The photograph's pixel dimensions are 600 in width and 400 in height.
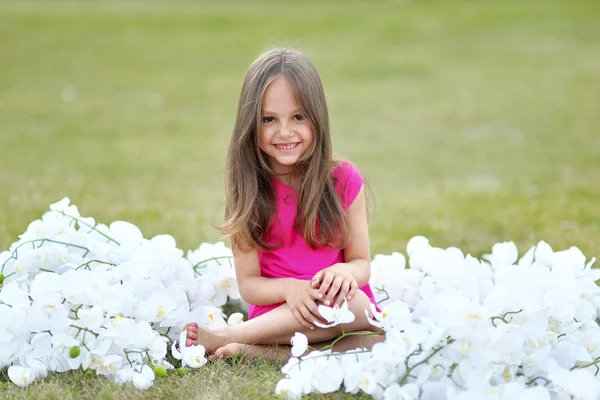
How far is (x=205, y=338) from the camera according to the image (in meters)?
2.85

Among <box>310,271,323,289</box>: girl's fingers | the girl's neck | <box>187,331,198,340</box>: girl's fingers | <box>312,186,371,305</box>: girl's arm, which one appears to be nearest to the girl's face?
the girl's neck

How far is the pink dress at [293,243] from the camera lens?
3039 mm

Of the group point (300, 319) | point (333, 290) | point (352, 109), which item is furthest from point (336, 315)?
point (352, 109)

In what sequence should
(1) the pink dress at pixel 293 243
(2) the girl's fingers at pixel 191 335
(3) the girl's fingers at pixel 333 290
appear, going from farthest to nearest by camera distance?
(1) the pink dress at pixel 293 243 → (2) the girl's fingers at pixel 191 335 → (3) the girl's fingers at pixel 333 290

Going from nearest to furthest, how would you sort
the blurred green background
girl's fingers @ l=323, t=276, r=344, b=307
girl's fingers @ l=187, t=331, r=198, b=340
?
girl's fingers @ l=323, t=276, r=344, b=307, girl's fingers @ l=187, t=331, r=198, b=340, the blurred green background

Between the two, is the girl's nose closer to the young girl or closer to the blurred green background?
the young girl

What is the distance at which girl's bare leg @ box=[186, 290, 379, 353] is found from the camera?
2832 mm

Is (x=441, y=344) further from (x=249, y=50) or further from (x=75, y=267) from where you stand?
(x=249, y=50)

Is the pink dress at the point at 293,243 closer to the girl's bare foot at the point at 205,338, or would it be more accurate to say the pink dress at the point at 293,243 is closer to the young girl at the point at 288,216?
the young girl at the point at 288,216

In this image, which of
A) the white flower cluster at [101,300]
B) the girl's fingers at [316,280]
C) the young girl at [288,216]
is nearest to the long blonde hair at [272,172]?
the young girl at [288,216]

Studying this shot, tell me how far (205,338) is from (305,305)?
329 millimetres

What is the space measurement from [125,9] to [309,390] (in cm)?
1861

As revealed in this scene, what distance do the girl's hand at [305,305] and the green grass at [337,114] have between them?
178 mm

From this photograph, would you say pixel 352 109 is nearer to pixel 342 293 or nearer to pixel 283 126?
pixel 283 126
